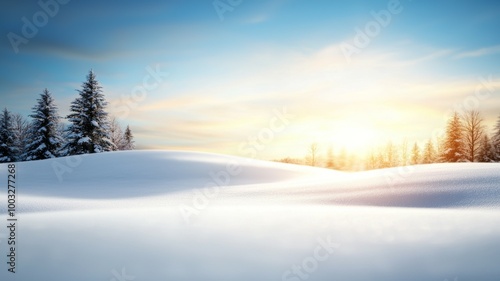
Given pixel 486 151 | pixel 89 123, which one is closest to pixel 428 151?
pixel 486 151

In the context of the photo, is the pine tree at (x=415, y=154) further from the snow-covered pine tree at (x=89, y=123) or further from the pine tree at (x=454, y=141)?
the snow-covered pine tree at (x=89, y=123)

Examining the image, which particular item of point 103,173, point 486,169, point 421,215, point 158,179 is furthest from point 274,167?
point 421,215

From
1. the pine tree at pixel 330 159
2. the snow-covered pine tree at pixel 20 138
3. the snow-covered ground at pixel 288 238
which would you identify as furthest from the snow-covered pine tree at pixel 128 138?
the snow-covered ground at pixel 288 238

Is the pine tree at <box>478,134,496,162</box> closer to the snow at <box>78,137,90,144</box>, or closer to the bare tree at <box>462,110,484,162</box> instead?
the bare tree at <box>462,110,484,162</box>

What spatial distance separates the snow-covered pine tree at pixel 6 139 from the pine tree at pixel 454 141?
148 feet

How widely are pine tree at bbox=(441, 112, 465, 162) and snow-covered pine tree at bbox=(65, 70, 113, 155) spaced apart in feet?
111

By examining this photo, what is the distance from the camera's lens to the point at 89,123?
27359 mm

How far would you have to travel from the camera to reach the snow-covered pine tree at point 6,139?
3012cm

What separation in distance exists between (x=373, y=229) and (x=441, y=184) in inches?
108

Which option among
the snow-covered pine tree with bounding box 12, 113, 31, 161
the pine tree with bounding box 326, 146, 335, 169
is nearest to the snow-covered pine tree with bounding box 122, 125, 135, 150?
the snow-covered pine tree with bounding box 12, 113, 31, 161

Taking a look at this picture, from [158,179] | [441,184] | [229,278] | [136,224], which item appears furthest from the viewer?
[158,179]

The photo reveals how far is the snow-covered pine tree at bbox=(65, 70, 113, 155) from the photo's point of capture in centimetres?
2652

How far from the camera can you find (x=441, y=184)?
528cm

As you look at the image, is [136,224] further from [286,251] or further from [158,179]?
[158,179]
